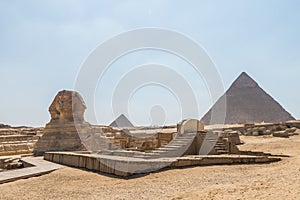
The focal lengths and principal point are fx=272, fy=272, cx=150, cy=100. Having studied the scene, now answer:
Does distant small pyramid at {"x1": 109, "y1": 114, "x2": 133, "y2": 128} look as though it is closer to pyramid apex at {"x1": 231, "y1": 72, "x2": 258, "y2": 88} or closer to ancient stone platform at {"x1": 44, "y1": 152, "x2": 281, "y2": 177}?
pyramid apex at {"x1": 231, "y1": 72, "x2": 258, "y2": 88}

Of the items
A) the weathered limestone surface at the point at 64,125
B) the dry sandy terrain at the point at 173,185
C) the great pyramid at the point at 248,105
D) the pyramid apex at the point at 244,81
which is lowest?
the dry sandy terrain at the point at 173,185

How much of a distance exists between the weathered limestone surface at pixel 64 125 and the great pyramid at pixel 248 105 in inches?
2262

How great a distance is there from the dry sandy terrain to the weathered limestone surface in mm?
5882

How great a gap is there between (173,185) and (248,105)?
7537cm

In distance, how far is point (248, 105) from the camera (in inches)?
3004

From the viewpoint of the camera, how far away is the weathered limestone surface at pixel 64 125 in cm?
1439

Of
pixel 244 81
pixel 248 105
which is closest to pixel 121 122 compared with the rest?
pixel 248 105

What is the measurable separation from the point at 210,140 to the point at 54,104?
9981 millimetres

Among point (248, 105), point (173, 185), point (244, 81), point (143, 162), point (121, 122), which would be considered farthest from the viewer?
point (244, 81)

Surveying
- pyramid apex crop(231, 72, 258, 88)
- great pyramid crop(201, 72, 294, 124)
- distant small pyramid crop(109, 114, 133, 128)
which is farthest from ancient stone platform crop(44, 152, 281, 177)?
pyramid apex crop(231, 72, 258, 88)

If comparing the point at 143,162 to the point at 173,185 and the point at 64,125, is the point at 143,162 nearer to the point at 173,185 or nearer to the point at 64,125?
the point at 173,185

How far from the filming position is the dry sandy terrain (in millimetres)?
4590

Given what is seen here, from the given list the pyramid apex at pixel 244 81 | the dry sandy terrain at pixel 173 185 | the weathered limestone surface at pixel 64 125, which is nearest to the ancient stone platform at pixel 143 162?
the dry sandy terrain at pixel 173 185

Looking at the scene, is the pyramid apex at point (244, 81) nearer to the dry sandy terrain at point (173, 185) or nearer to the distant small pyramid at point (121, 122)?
the distant small pyramid at point (121, 122)
